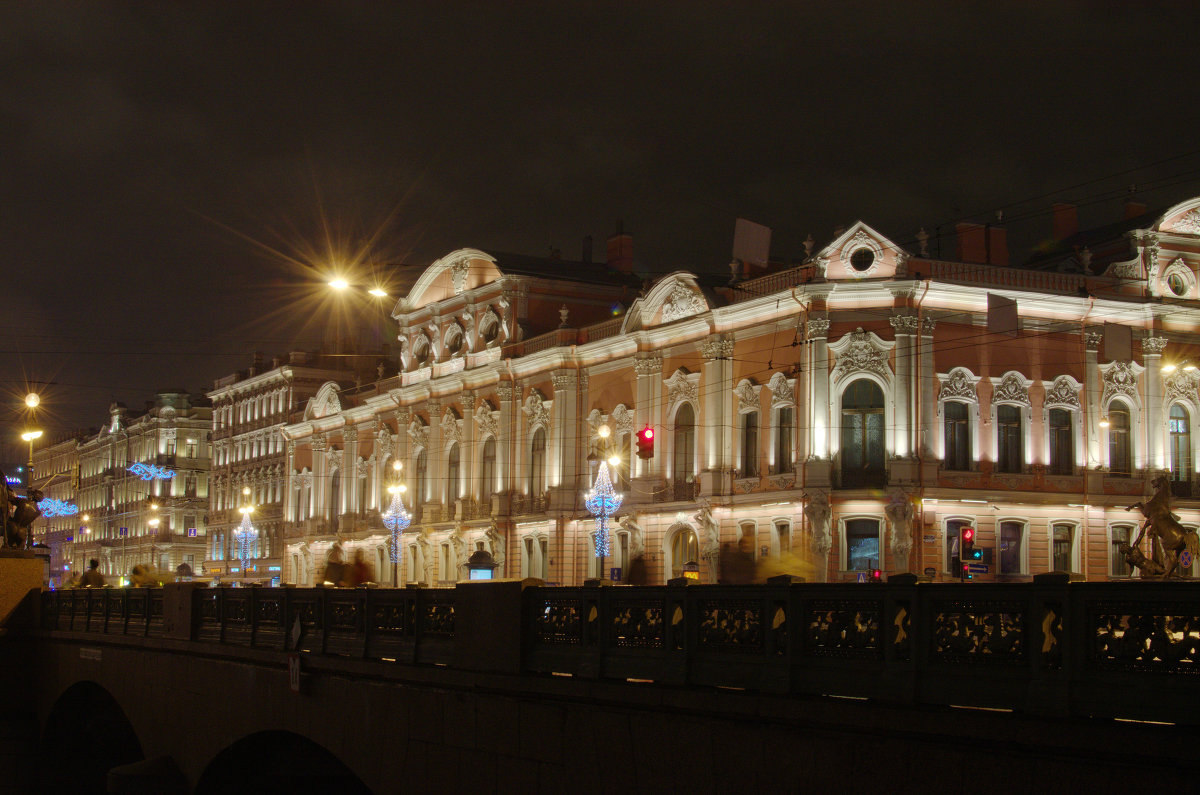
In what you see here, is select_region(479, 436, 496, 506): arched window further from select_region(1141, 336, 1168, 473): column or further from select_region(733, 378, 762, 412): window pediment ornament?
select_region(1141, 336, 1168, 473): column

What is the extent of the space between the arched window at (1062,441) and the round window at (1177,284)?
5.39 m

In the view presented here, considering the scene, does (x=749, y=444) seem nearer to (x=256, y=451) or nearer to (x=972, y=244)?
(x=972, y=244)

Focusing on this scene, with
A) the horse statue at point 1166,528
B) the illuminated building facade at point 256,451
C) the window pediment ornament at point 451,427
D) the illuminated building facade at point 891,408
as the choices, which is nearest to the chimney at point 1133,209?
the illuminated building facade at point 891,408

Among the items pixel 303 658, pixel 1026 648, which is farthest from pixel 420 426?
pixel 1026 648

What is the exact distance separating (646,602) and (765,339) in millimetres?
30505

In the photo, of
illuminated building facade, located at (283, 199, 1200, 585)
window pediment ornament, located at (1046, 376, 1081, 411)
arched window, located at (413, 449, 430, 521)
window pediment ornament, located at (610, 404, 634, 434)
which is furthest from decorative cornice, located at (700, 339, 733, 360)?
arched window, located at (413, 449, 430, 521)

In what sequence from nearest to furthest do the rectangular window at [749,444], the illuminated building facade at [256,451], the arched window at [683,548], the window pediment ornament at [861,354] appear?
1. the window pediment ornament at [861,354]
2. the rectangular window at [749,444]
3. the arched window at [683,548]
4. the illuminated building facade at [256,451]

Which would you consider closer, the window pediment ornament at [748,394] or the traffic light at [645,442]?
the traffic light at [645,442]

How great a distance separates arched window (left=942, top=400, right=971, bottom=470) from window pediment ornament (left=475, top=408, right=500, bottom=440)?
802 inches

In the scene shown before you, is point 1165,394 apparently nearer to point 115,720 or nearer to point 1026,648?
point 115,720

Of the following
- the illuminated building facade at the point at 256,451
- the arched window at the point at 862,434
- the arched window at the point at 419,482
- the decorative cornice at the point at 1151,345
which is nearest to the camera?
the arched window at the point at 862,434

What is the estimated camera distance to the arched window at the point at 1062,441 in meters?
40.9

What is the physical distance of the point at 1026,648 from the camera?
869 centimetres

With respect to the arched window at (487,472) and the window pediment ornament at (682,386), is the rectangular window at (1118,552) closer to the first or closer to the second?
the window pediment ornament at (682,386)
